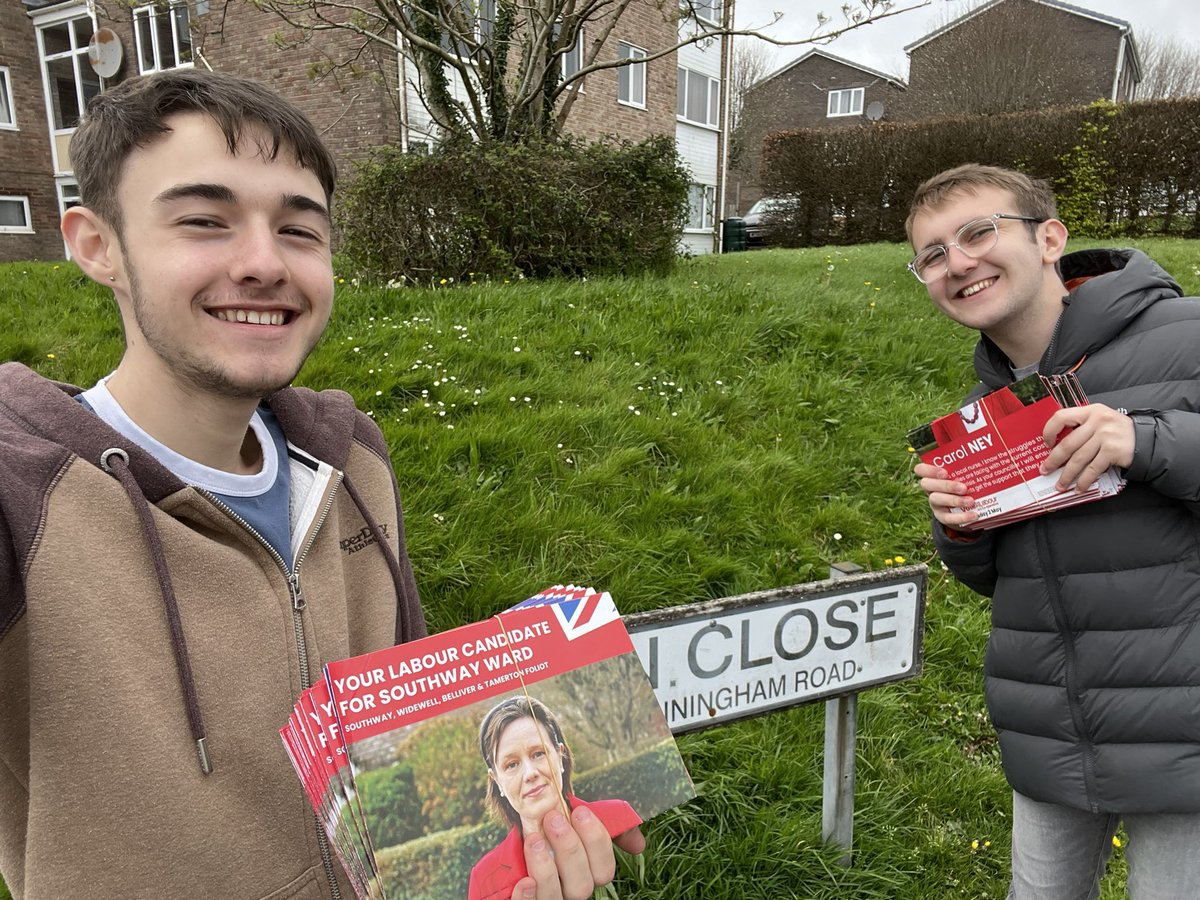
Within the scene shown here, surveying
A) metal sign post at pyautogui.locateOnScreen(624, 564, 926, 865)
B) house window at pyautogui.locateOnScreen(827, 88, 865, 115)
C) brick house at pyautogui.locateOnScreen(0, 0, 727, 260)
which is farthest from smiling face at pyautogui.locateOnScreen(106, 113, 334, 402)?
house window at pyautogui.locateOnScreen(827, 88, 865, 115)

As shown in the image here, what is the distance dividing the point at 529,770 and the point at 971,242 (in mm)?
1497

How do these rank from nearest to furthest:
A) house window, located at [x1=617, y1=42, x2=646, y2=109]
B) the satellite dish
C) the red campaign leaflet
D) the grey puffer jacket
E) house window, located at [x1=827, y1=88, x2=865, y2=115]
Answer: the red campaign leaflet < the grey puffer jacket < the satellite dish < house window, located at [x1=617, y1=42, x2=646, y2=109] < house window, located at [x1=827, y1=88, x2=865, y2=115]

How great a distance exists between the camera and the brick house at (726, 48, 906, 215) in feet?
125

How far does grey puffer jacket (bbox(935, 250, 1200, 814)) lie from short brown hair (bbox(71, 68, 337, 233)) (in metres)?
1.63

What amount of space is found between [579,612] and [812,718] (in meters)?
1.90

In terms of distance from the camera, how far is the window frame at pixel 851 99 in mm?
38531

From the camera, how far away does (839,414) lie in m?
4.54

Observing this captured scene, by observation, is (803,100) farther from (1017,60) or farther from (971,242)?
(971,242)

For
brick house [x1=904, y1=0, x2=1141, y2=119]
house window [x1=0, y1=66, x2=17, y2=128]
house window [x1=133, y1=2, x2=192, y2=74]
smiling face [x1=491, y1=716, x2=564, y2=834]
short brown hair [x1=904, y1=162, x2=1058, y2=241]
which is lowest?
smiling face [x1=491, y1=716, x2=564, y2=834]

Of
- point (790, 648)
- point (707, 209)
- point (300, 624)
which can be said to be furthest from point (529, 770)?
point (707, 209)

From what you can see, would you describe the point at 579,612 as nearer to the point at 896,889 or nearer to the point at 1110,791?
the point at 1110,791

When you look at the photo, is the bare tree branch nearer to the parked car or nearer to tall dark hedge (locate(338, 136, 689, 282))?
tall dark hedge (locate(338, 136, 689, 282))

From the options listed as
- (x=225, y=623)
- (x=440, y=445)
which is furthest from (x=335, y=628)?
(x=440, y=445)

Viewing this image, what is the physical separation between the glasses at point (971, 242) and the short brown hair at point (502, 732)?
138 centimetres
